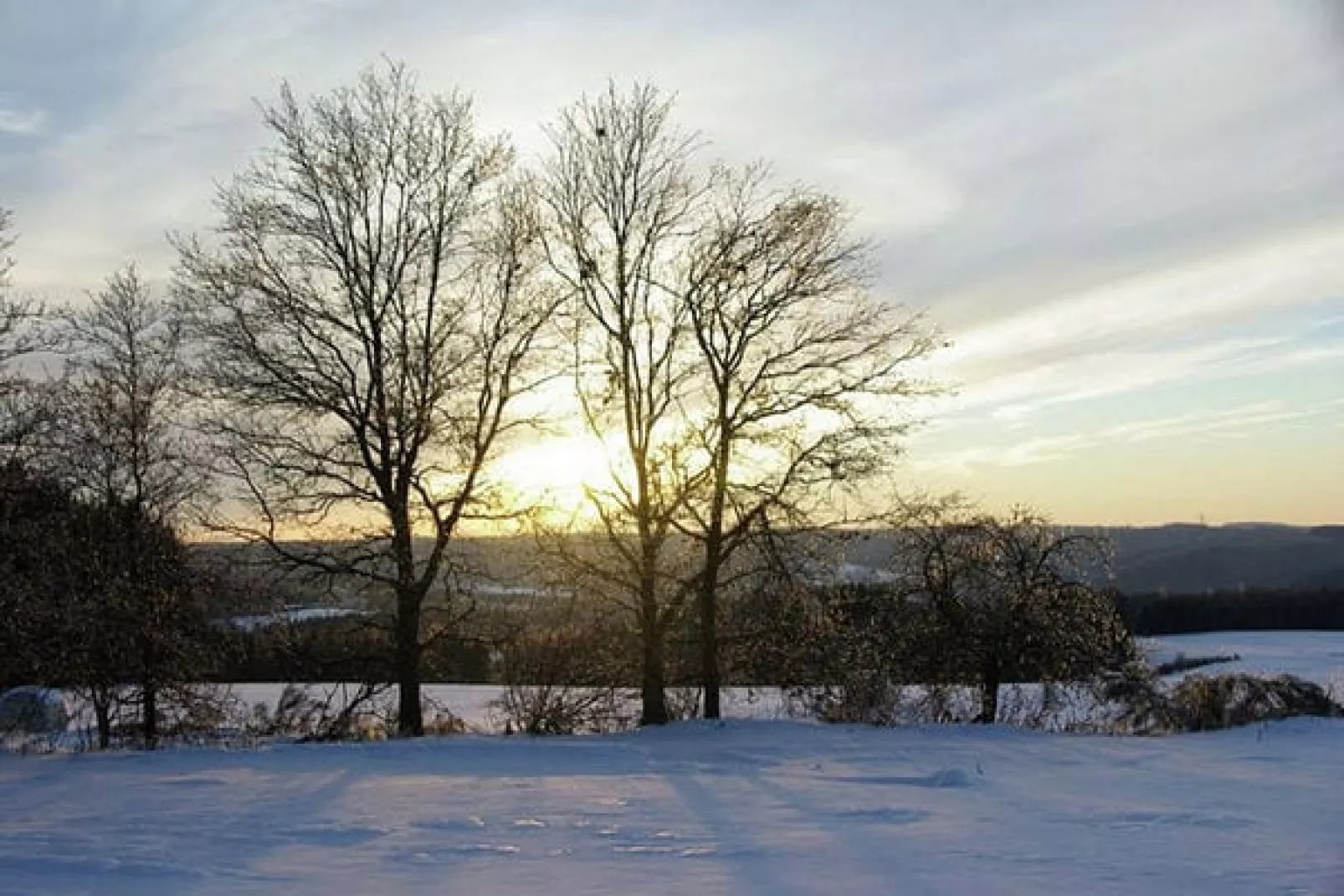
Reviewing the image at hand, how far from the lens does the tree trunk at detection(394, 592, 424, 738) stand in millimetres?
21594

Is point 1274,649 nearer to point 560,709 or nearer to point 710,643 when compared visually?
point 710,643

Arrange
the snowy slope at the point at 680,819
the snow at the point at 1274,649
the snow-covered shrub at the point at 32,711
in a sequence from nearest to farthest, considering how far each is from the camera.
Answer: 1. the snowy slope at the point at 680,819
2. the snow-covered shrub at the point at 32,711
3. the snow at the point at 1274,649

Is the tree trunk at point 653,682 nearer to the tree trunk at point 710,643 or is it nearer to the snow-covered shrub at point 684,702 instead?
the snow-covered shrub at point 684,702

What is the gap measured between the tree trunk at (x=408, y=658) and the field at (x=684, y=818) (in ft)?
11.0

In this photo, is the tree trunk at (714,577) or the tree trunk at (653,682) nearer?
the tree trunk at (714,577)

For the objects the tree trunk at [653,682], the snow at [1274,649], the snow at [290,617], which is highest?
the snow at [290,617]

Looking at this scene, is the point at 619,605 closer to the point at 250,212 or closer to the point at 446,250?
the point at 446,250

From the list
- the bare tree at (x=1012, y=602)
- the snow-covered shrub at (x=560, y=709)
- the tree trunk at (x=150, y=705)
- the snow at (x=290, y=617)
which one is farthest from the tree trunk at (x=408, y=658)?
the bare tree at (x=1012, y=602)

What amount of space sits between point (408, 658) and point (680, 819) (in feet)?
36.6

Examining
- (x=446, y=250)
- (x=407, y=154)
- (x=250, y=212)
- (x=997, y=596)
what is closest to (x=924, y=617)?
(x=997, y=596)

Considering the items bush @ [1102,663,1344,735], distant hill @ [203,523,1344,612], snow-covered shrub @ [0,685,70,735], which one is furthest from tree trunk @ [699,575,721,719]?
distant hill @ [203,523,1344,612]

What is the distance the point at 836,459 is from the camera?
21078mm

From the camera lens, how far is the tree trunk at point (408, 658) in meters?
21.6

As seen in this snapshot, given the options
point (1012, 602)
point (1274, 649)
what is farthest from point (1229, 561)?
point (1012, 602)
